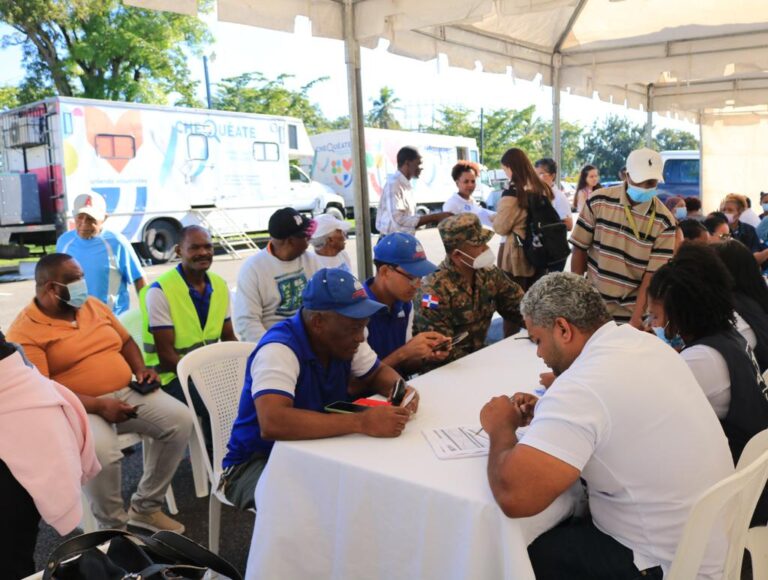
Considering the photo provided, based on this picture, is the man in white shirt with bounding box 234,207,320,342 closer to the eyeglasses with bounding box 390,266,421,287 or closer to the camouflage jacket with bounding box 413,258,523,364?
the camouflage jacket with bounding box 413,258,523,364

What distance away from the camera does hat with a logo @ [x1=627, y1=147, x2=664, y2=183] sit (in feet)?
12.4

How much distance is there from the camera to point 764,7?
5.91 meters

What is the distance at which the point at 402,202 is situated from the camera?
220 inches

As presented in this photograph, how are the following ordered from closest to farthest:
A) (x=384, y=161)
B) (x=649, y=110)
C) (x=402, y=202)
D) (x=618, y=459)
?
(x=618, y=459) → (x=402, y=202) → (x=649, y=110) → (x=384, y=161)

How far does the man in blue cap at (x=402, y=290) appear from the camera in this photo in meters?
2.84

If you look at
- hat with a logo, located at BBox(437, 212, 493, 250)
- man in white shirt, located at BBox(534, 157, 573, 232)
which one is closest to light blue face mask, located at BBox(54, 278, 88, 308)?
hat with a logo, located at BBox(437, 212, 493, 250)

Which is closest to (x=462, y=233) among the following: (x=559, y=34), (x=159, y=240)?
(x=559, y=34)

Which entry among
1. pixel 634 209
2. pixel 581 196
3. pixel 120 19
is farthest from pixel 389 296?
pixel 120 19

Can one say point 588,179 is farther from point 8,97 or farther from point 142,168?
point 8,97

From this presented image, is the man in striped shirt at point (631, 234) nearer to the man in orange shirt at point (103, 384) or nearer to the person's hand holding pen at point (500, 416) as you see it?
the person's hand holding pen at point (500, 416)

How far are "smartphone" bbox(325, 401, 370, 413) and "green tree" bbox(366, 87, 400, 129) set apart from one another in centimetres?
4423

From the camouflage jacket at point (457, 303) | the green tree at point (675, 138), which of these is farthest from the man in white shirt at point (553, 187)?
the green tree at point (675, 138)

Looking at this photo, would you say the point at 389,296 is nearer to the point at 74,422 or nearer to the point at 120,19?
the point at 74,422

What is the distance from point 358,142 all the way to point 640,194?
6.65ft
